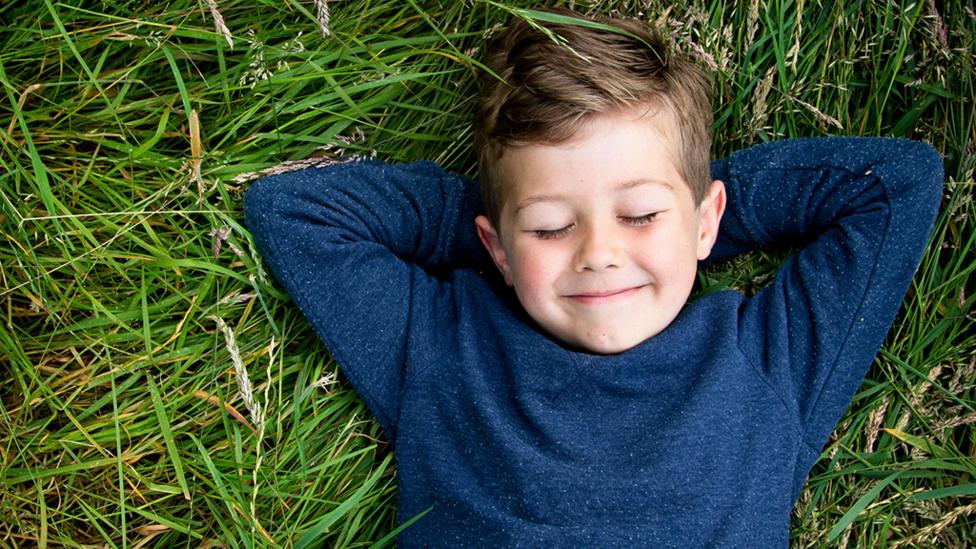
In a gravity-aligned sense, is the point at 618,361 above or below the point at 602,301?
below

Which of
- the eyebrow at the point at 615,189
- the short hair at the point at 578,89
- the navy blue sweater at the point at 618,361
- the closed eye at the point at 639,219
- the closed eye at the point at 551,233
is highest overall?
the short hair at the point at 578,89

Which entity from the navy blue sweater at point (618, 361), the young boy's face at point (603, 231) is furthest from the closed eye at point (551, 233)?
the navy blue sweater at point (618, 361)

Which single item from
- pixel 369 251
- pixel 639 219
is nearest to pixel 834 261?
pixel 639 219

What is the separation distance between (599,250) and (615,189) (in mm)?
154

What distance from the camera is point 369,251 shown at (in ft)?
8.15

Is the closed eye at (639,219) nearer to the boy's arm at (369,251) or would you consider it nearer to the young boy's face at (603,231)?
the young boy's face at (603,231)

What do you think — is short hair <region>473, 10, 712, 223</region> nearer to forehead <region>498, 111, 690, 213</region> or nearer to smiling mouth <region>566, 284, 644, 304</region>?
forehead <region>498, 111, 690, 213</region>

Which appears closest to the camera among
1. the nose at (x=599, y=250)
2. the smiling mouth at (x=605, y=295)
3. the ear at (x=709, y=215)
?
the nose at (x=599, y=250)

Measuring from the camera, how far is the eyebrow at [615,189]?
2.20m

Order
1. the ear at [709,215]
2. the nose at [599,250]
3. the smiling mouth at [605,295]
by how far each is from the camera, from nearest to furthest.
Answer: the nose at [599,250]
the smiling mouth at [605,295]
the ear at [709,215]

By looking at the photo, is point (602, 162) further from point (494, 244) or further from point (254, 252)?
point (254, 252)

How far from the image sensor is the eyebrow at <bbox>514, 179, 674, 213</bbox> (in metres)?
2.20

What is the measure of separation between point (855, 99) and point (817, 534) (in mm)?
1269

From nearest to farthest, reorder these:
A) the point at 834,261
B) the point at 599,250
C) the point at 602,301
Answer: the point at 599,250 → the point at 602,301 → the point at 834,261
